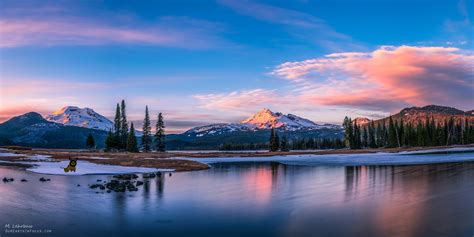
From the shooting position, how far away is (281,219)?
19.0 meters

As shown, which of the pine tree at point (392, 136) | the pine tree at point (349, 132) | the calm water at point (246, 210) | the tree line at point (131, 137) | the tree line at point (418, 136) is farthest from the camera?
the pine tree at point (349, 132)

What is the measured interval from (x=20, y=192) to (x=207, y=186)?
49.3ft

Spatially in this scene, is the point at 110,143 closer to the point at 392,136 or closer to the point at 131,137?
the point at 131,137

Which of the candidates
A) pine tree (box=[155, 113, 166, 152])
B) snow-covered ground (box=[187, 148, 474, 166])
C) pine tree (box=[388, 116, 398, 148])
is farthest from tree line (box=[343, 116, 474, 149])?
pine tree (box=[155, 113, 166, 152])

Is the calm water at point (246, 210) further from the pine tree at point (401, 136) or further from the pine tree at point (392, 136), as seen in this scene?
the pine tree at point (401, 136)

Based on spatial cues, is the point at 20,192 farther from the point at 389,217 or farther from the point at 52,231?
the point at 389,217

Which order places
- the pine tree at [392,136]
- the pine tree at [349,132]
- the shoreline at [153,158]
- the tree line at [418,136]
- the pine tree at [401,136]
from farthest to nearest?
the pine tree at [349,132] → the pine tree at [401,136] → the pine tree at [392,136] → the tree line at [418,136] → the shoreline at [153,158]

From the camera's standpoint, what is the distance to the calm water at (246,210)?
54.7 feet

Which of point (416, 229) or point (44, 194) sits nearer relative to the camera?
point (416, 229)

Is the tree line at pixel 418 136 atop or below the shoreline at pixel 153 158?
atop

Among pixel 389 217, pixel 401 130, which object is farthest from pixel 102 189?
pixel 401 130

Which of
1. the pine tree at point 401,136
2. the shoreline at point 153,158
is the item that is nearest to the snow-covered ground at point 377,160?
the shoreline at point 153,158

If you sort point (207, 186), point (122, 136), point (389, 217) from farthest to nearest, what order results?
1. point (122, 136)
2. point (207, 186)
3. point (389, 217)

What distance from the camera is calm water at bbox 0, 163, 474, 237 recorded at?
1667 centimetres
